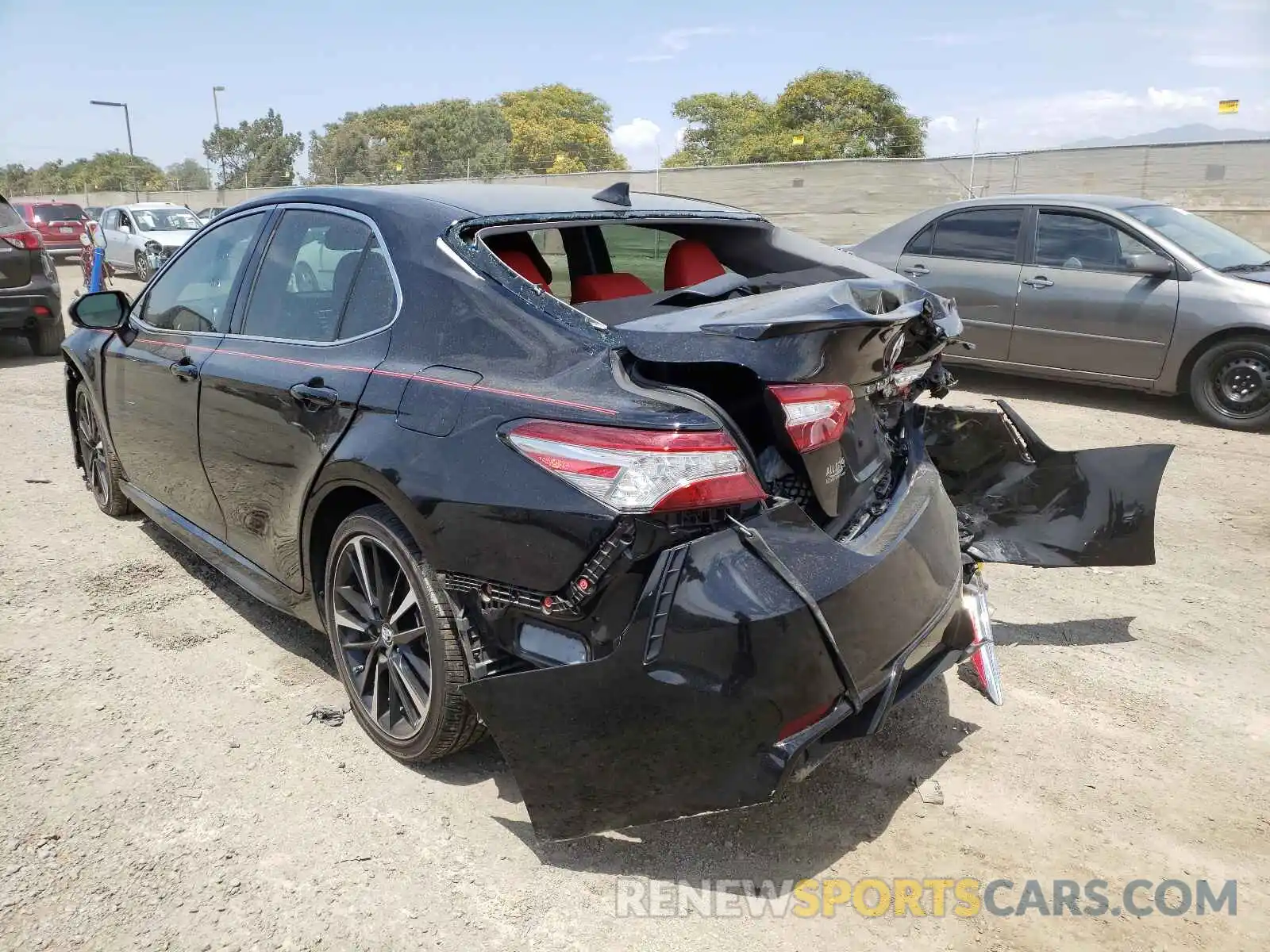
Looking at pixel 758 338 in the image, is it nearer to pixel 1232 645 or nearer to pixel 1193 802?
pixel 1193 802

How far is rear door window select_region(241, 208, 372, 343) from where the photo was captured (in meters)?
2.98

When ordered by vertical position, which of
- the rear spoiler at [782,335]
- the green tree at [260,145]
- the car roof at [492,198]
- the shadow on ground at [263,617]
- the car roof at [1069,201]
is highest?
the green tree at [260,145]

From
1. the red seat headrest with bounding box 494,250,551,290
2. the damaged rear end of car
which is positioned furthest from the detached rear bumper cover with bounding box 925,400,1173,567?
the red seat headrest with bounding box 494,250,551,290

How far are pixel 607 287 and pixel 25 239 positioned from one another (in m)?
9.24

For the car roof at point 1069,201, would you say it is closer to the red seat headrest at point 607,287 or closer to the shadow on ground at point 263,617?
the red seat headrest at point 607,287

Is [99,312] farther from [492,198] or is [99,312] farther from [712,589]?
[712,589]

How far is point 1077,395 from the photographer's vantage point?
800cm

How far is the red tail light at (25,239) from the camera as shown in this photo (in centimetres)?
961

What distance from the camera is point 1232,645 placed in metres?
3.62

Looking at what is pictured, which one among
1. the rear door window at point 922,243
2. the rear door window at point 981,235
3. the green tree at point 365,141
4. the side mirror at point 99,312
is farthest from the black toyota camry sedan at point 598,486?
the green tree at point 365,141

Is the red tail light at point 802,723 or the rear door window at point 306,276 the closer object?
the red tail light at point 802,723

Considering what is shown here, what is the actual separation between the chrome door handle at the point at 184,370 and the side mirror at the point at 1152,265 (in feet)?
21.6

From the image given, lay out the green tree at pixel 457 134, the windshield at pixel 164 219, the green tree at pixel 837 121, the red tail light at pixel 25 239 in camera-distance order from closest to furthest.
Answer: the red tail light at pixel 25 239 < the windshield at pixel 164 219 < the green tree at pixel 837 121 < the green tree at pixel 457 134

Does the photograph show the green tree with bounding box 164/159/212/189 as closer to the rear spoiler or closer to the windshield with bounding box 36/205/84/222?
the windshield with bounding box 36/205/84/222
